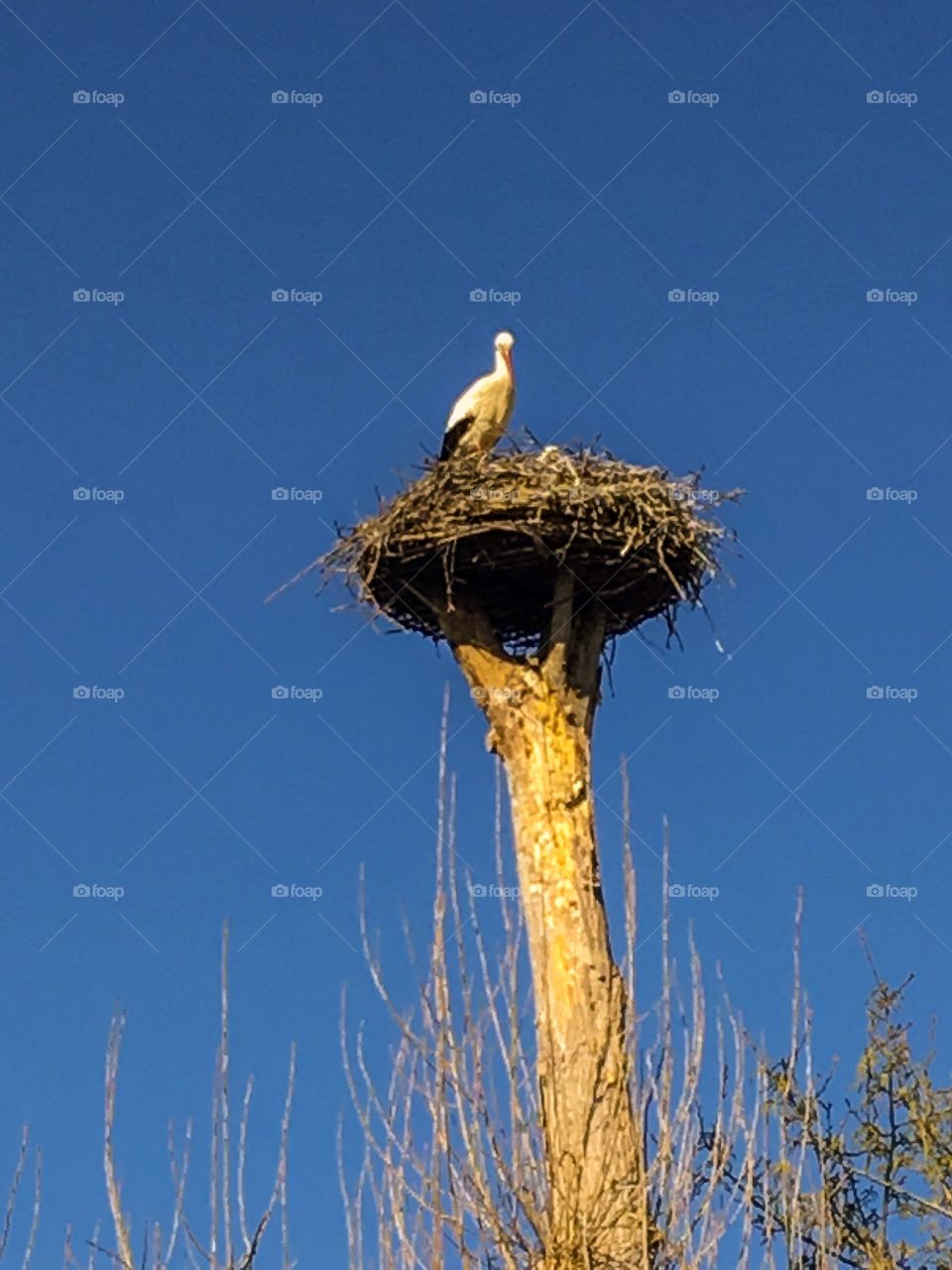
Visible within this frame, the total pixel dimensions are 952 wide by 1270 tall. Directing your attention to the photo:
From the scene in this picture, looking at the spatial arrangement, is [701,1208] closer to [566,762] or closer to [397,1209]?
[397,1209]

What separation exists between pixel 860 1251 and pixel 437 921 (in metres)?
4.05

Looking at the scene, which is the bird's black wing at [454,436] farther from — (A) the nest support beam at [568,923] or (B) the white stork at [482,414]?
(A) the nest support beam at [568,923]

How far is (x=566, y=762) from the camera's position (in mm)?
8969

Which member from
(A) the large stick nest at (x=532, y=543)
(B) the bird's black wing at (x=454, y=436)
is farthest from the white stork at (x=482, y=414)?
(A) the large stick nest at (x=532, y=543)

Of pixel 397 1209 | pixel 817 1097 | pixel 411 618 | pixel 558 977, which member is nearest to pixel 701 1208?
pixel 397 1209

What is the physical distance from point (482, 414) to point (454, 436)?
32 cm

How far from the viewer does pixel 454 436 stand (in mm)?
10922

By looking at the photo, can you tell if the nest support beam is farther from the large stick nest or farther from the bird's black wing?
the bird's black wing

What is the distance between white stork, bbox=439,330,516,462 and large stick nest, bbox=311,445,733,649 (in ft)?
3.70

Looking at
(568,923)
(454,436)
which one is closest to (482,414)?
(454,436)

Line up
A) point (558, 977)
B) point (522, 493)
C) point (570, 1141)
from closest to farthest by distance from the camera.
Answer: point (570, 1141) < point (558, 977) < point (522, 493)

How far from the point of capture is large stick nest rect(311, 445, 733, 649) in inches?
361

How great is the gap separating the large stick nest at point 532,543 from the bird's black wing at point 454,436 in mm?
899

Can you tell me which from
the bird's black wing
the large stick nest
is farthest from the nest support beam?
the bird's black wing
